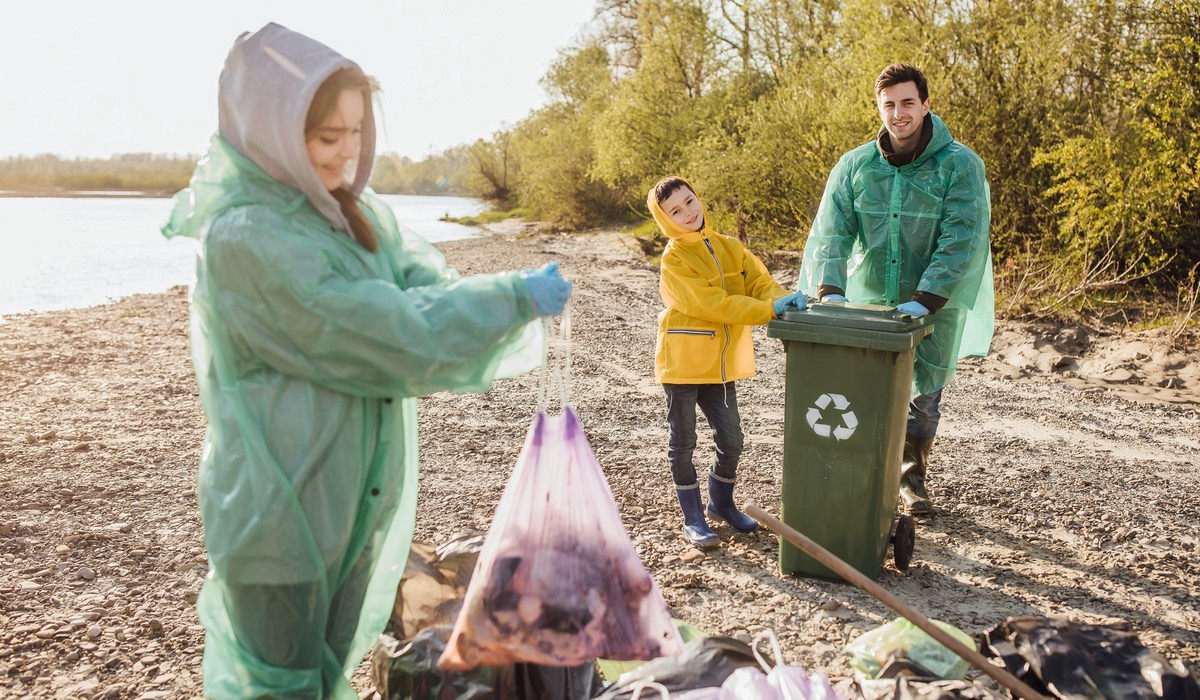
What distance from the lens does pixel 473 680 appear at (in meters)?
2.35

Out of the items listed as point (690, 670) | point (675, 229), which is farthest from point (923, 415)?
point (690, 670)

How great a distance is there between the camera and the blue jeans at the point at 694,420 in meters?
3.76

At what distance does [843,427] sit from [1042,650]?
1139mm

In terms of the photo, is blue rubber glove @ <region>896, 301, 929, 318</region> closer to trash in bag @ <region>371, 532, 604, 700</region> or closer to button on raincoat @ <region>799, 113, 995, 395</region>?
button on raincoat @ <region>799, 113, 995, 395</region>

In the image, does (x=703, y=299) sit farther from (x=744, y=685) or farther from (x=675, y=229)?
(x=744, y=685)

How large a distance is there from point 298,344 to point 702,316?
6.38 ft

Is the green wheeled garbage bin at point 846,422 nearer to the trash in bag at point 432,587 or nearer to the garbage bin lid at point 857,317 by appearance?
the garbage bin lid at point 857,317

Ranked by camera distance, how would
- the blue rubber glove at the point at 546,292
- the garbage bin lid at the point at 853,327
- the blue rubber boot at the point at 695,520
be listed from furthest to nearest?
the blue rubber boot at the point at 695,520 < the garbage bin lid at the point at 853,327 < the blue rubber glove at the point at 546,292

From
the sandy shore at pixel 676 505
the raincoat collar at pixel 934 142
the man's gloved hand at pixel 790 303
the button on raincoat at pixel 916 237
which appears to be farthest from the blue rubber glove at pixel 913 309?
the sandy shore at pixel 676 505

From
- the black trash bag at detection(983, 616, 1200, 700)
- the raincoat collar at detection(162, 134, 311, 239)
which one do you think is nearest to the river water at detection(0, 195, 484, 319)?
the raincoat collar at detection(162, 134, 311, 239)

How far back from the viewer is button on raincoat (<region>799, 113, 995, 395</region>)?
378 cm

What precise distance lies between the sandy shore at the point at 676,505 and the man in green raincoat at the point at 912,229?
78 centimetres

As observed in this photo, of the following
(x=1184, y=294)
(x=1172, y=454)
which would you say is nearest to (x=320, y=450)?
(x=1172, y=454)

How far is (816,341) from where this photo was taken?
3371 mm
